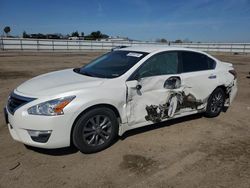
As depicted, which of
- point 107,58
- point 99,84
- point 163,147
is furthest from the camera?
point 107,58

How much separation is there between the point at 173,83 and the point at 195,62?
0.96 m

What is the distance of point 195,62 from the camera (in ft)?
17.7

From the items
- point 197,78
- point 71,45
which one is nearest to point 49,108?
point 197,78

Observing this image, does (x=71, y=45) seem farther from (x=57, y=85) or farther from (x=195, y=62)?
(x=57, y=85)

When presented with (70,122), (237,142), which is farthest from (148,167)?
(237,142)

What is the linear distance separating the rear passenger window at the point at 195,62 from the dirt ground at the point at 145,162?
1.22 metres

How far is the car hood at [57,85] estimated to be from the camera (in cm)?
373

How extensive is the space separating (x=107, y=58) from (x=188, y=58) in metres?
1.62

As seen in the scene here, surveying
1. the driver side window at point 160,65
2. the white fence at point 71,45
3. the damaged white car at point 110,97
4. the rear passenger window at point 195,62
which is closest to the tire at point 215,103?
the damaged white car at point 110,97

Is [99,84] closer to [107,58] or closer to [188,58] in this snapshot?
[107,58]

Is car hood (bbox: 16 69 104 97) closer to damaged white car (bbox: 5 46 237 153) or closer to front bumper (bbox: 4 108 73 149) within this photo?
damaged white car (bbox: 5 46 237 153)

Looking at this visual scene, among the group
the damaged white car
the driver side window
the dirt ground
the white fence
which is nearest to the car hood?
the damaged white car

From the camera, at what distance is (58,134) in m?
3.61

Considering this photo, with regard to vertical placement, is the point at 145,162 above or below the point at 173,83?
below
